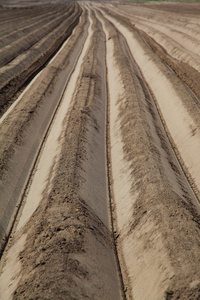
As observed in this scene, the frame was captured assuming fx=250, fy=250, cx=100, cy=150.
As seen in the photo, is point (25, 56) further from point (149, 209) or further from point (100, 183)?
point (149, 209)

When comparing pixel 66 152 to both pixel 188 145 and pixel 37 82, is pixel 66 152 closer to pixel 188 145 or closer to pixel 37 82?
pixel 188 145

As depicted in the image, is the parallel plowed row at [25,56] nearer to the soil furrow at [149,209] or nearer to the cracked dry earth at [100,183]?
the cracked dry earth at [100,183]

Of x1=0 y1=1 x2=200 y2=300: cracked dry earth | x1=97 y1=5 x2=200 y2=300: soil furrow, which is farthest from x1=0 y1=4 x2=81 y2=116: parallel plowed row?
x1=97 y1=5 x2=200 y2=300: soil furrow

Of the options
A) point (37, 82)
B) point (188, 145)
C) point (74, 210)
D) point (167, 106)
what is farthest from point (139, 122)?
point (37, 82)

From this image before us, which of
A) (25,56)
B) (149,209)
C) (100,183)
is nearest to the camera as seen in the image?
(149,209)

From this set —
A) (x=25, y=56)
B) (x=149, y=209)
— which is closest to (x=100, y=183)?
(x=149, y=209)

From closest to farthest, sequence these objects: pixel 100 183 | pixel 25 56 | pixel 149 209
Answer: pixel 149 209 < pixel 100 183 < pixel 25 56

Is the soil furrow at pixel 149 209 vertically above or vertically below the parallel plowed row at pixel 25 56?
below

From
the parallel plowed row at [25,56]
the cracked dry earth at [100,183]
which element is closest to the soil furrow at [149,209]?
the cracked dry earth at [100,183]

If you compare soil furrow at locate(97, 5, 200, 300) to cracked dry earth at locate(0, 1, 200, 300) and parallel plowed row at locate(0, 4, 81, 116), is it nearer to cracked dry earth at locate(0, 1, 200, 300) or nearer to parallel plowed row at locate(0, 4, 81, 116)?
cracked dry earth at locate(0, 1, 200, 300)
